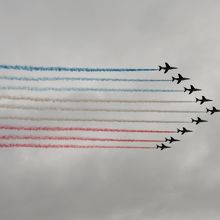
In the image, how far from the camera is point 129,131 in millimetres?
194000

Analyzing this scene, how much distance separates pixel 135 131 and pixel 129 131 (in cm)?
266

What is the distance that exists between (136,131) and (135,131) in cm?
26

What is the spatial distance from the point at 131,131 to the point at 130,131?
0.44 m

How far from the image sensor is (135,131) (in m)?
196

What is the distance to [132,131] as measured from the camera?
195125 mm

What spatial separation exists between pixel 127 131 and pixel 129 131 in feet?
1.52

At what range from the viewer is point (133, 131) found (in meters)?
196

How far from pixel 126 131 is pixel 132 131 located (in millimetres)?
1503

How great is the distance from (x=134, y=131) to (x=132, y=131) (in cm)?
Result: 100

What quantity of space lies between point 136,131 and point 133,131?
103 cm

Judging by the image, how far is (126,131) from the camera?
638ft

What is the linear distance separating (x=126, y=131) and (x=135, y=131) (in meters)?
2.72
